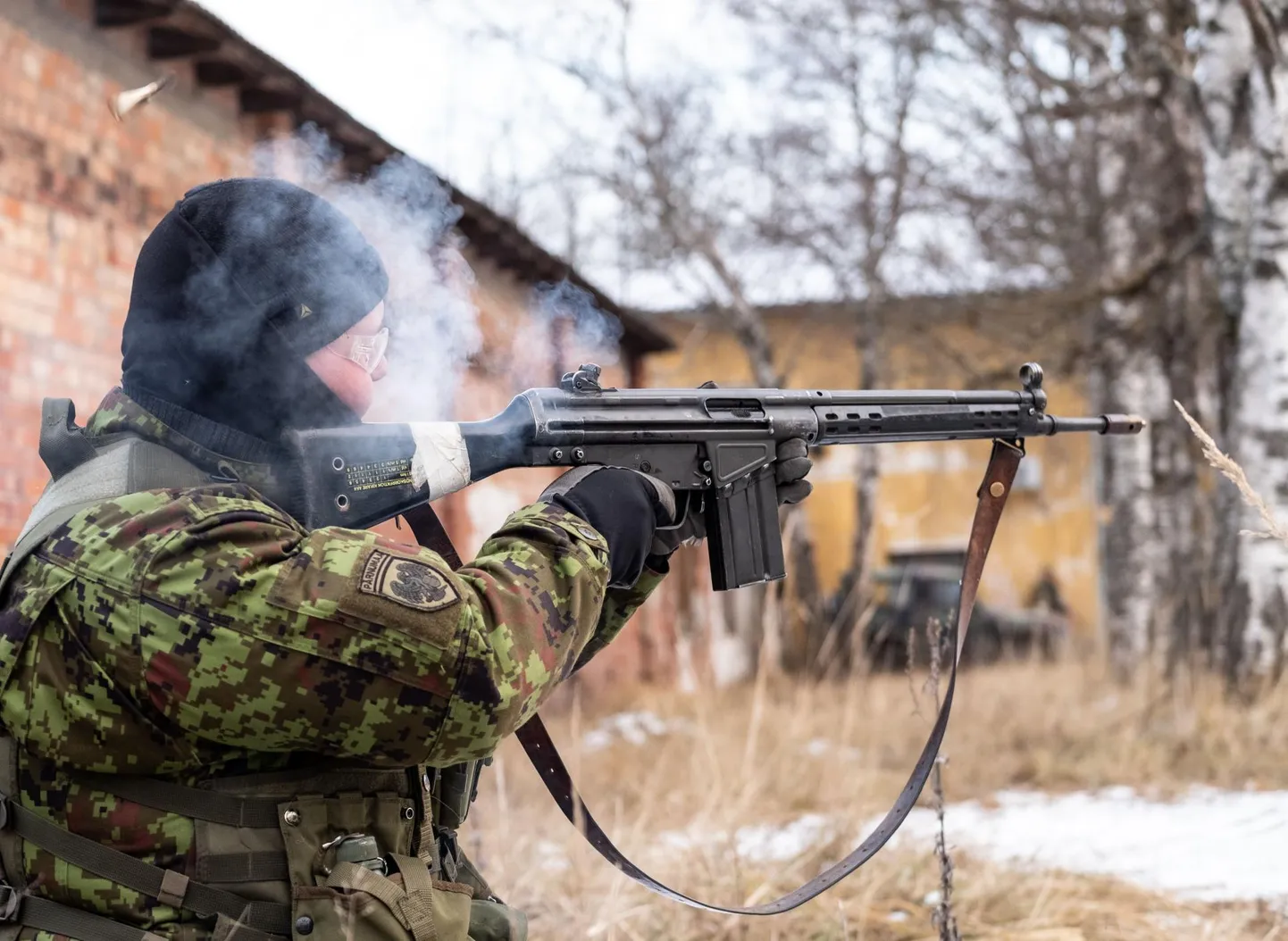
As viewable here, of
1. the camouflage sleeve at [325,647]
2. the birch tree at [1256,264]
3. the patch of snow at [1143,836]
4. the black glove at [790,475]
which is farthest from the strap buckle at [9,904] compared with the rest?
the birch tree at [1256,264]

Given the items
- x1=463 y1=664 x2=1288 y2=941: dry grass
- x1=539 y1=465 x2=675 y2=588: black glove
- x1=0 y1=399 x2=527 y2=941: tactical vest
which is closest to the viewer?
x1=0 y1=399 x2=527 y2=941: tactical vest

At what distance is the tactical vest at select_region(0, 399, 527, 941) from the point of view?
151cm

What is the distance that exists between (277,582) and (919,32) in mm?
11566

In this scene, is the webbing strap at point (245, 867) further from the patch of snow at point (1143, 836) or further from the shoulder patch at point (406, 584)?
the patch of snow at point (1143, 836)

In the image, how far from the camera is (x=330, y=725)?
1.44 m

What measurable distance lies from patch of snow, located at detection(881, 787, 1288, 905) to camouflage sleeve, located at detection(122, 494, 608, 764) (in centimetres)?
280

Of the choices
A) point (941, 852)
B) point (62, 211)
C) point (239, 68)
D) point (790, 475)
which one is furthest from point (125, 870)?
point (239, 68)

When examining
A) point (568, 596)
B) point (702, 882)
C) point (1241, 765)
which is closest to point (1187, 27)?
point (1241, 765)

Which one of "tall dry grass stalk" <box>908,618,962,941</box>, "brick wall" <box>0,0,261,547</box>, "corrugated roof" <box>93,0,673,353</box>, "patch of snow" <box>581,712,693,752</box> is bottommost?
"patch of snow" <box>581,712,693,752</box>

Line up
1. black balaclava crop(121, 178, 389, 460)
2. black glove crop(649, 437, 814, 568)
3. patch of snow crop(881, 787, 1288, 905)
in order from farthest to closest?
patch of snow crop(881, 787, 1288, 905), black glove crop(649, 437, 814, 568), black balaclava crop(121, 178, 389, 460)

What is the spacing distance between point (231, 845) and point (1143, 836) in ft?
12.7

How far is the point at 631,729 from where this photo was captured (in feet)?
27.3

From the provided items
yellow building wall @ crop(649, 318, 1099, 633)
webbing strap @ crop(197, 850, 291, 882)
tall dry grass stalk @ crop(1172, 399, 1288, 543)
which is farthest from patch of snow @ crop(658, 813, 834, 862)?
yellow building wall @ crop(649, 318, 1099, 633)

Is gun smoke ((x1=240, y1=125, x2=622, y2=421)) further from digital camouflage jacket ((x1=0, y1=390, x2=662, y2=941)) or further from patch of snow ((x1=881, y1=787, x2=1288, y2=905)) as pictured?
patch of snow ((x1=881, y1=787, x2=1288, y2=905))
